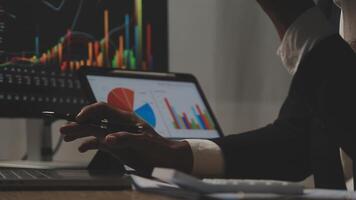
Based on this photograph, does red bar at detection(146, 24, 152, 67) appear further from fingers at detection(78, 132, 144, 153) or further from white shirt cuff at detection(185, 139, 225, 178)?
fingers at detection(78, 132, 144, 153)

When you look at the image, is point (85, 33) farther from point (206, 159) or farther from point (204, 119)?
point (206, 159)

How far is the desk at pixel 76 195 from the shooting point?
0.68 meters

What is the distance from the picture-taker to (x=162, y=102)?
1495mm

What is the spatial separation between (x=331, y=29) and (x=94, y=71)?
830 mm

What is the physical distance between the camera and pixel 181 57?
2.00 metres

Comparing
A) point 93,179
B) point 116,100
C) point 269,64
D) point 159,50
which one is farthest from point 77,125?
point 269,64

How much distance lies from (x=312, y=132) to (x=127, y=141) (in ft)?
1.19

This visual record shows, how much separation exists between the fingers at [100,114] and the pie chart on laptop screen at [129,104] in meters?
0.49

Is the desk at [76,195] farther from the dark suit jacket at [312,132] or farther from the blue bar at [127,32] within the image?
the blue bar at [127,32]

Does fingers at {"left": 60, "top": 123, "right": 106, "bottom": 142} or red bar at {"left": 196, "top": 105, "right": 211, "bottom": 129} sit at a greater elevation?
fingers at {"left": 60, "top": 123, "right": 106, "bottom": 142}

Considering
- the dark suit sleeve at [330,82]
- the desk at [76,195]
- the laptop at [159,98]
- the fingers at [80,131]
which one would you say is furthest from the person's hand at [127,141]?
the laptop at [159,98]

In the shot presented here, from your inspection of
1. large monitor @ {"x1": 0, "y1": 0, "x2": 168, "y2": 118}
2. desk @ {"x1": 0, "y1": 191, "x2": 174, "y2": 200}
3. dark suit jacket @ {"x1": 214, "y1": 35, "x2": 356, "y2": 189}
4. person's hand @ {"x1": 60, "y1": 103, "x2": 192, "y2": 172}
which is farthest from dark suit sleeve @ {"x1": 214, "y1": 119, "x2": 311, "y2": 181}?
large monitor @ {"x1": 0, "y1": 0, "x2": 168, "y2": 118}

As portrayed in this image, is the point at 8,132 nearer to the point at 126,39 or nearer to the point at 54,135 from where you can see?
the point at 54,135

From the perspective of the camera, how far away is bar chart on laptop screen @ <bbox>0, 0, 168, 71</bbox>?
1.46 m
